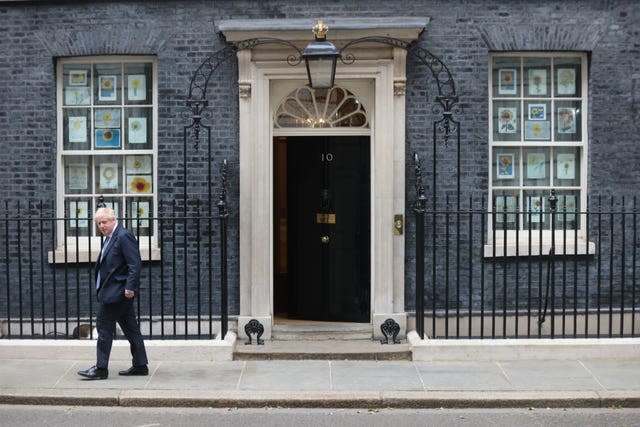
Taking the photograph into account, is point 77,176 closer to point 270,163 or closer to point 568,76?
point 270,163

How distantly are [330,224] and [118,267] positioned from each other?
3.14 metres

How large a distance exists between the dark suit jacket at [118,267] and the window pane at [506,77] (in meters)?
4.72

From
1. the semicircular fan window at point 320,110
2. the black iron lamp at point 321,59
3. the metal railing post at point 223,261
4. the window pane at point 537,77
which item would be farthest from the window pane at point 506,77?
the metal railing post at point 223,261

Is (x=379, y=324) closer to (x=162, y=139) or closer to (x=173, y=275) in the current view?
(x=173, y=275)

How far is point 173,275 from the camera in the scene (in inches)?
385

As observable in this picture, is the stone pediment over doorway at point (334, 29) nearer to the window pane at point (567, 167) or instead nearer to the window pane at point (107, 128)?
A: the window pane at point (107, 128)

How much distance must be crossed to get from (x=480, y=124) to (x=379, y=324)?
2.56 m

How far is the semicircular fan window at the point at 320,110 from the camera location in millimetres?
10469

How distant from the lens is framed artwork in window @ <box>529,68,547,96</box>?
10.5 m

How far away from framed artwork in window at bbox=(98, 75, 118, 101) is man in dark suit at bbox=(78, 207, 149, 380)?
8.32 ft

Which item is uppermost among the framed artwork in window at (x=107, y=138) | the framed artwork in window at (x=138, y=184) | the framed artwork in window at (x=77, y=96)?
the framed artwork in window at (x=77, y=96)

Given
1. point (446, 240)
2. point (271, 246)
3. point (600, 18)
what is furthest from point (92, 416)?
point (600, 18)

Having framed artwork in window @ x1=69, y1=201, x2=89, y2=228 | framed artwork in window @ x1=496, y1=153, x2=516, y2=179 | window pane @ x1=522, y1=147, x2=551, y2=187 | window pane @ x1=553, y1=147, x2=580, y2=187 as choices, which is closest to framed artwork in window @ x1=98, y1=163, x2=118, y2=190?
framed artwork in window @ x1=69, y1=201, x2=89, y2=228

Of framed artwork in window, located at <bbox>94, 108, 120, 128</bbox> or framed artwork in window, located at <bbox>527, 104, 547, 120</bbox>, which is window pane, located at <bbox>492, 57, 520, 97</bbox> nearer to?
framed artwork in window, located at <bbox>527, 104, 547, 120</bbox>
